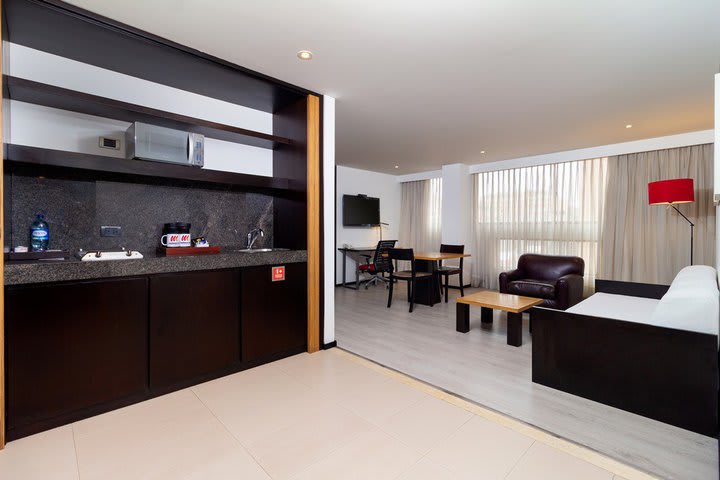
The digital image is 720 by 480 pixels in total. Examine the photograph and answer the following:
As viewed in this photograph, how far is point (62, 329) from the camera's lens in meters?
2.00

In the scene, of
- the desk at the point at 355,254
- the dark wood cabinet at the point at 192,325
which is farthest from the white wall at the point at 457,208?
the dark wood cabinet at the point at 192,325

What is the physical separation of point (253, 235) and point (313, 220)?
2.16 ft

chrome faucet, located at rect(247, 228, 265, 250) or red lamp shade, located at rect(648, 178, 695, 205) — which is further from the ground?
red lamp shade, located at rect(648, 178, 695, 205)

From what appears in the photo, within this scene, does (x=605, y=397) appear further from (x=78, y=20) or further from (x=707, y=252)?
(x=78, y=20)

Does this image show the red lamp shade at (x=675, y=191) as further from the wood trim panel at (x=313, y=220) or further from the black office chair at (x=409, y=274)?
the wood trim panel at (x=313, y=220)

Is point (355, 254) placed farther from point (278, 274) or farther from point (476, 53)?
point (476, 53)

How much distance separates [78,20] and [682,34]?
385 centimetres

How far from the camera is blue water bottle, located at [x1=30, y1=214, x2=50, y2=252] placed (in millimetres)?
2199

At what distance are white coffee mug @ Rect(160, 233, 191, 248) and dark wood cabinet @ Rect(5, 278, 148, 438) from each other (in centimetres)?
50

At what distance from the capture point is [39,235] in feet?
7.25

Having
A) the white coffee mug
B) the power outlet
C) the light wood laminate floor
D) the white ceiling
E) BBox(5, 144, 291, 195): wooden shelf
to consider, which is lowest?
the light wood laminate floor

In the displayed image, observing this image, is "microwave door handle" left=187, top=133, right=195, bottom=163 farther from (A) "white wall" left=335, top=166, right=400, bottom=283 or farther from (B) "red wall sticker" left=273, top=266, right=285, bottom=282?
(A) "white wall" left=335, top=166, right=400, bottom=283

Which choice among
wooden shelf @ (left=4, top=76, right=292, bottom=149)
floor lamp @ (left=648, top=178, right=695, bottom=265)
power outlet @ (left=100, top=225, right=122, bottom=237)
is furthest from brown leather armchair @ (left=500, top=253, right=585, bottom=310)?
power outlet @ (left=100, top=225, right=122, bottom=237)

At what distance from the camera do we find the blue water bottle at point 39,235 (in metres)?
2.20
